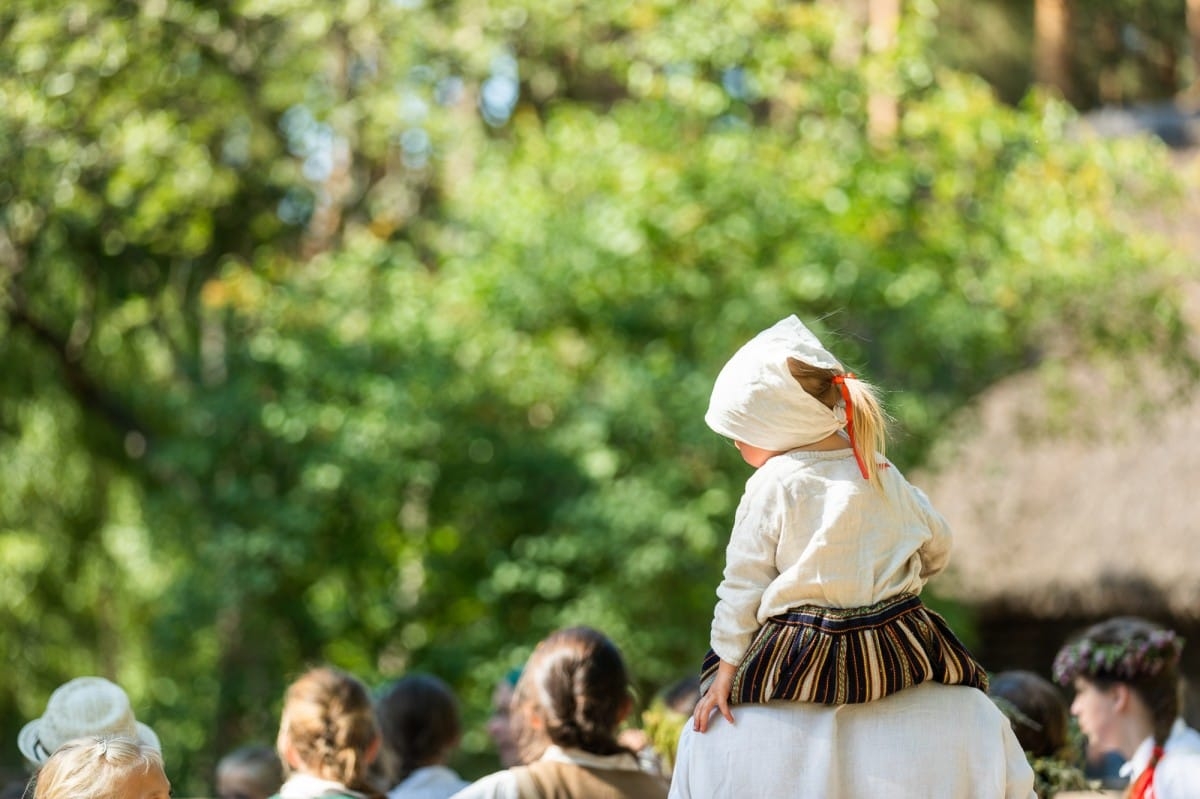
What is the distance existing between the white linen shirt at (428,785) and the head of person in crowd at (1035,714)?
4.39 ft

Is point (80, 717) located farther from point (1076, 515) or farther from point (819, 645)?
point (1076, 515)

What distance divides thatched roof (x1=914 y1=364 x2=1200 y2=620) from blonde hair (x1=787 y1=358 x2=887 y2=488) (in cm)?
825

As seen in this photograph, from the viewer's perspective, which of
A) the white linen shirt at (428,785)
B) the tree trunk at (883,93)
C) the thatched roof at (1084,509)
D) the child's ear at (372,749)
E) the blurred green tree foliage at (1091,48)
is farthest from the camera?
the blurred green tree foliage at (1091,48)

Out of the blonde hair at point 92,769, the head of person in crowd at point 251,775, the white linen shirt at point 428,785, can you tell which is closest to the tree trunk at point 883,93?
the head of person in crowd at point 251,775

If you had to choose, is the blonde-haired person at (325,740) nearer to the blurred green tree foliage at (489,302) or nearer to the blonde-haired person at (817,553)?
the blonde-haired person at (817,553)

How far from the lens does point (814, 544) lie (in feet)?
7.89

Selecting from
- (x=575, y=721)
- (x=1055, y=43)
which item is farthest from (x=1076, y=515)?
(x=575, y=721)

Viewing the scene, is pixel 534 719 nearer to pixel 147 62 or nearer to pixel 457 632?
pixel 457 632

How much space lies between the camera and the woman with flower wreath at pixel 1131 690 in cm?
342

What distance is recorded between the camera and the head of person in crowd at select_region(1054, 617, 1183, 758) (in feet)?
11.3

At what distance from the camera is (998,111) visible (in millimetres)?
8789

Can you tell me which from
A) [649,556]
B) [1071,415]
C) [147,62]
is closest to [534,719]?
[649,556]

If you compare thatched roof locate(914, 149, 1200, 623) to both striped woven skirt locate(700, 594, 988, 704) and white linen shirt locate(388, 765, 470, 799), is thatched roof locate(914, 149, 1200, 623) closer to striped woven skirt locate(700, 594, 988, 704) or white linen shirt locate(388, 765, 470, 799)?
white linen shirt locate(388, 765, 470, 799)

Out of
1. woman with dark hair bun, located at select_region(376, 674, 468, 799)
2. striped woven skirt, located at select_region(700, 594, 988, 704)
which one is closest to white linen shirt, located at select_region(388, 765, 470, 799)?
woman with dark hair bun, located at select_region(376, 674, 468, 799)
